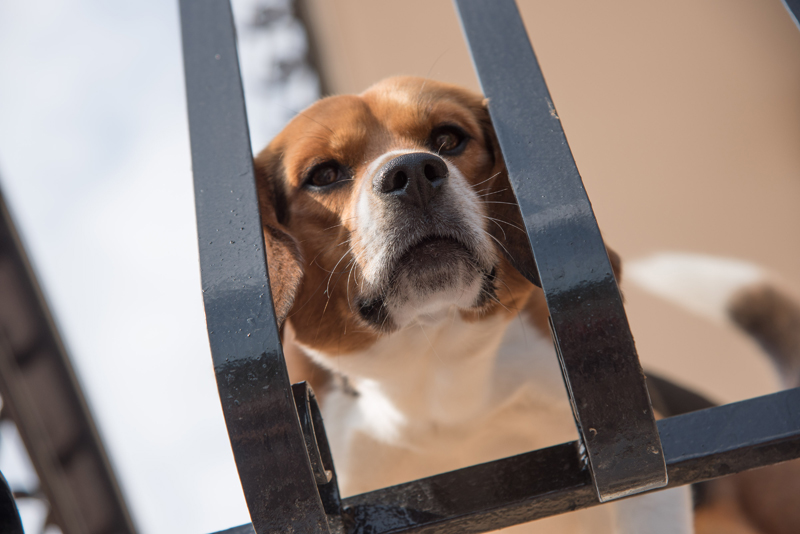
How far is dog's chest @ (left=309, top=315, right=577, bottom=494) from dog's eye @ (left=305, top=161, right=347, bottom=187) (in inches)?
19.2

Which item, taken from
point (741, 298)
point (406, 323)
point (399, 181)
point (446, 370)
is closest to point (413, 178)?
point (399, 181)

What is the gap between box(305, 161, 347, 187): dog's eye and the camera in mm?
1681

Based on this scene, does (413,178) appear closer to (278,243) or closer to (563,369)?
(278,243)

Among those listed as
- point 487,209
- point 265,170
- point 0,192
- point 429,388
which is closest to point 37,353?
point 0,192

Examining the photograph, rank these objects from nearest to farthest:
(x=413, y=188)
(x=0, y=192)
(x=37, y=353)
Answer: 1. (x=413, y=188)
2. (x=0, y=192)
3. (x=37, y=353)

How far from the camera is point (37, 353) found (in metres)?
3.72

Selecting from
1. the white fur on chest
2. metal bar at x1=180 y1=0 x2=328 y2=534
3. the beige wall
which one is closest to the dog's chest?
the white fur on chest

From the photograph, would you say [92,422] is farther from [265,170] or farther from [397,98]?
[397,98]

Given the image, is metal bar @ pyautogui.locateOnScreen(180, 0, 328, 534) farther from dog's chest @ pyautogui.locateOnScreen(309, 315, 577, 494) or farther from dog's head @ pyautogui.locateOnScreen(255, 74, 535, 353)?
dog's chest @ pyautogui.locateOnScreen(309, 315, 577, 494)

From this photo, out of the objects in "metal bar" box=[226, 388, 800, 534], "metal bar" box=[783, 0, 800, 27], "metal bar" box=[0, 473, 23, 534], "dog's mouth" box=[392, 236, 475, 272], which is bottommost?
"metal bar" box=[226, 388, 800, 534]

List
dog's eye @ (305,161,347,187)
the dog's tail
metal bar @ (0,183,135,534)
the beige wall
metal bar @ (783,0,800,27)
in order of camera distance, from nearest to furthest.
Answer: metal bar @ (783,0,800,27)
dog's eye @ (305,161,347,187)
the dog's tail
the beige wall
metal bar @ (0,183,135,534)

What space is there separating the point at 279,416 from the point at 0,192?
3124mm

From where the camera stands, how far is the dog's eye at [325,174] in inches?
66.2

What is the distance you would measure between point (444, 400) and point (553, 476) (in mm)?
1095
